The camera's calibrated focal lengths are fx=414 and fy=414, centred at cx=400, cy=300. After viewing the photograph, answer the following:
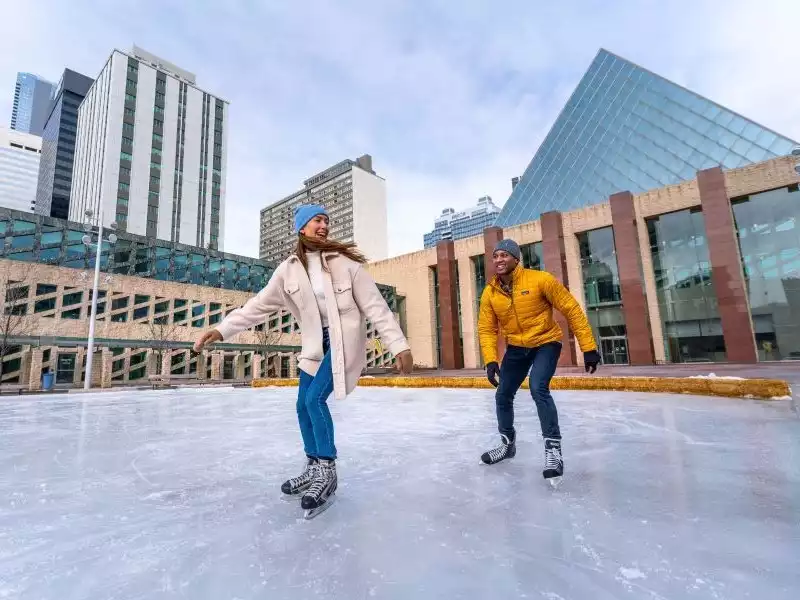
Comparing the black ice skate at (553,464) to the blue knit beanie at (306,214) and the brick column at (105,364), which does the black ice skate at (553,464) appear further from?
the brick column at (105,364)

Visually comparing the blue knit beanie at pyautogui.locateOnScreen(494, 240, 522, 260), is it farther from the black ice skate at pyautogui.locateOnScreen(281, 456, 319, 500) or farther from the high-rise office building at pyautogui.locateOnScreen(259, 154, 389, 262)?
the high-rise office building at pyautogui.locateOnScreen(259, 154, 389, 262)

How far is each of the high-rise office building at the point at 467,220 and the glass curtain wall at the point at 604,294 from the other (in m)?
132

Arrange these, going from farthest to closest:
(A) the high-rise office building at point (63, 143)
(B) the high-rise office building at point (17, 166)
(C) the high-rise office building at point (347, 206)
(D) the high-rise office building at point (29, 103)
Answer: (D) the high-rise office building at point (29, 103) → (B) the high-rise office building at point (17, 166) → (C) the high-rise office building at point (347, 206) → (A) the high-rise office building at point (63, 143)

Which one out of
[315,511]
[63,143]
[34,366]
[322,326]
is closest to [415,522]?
[315,511]

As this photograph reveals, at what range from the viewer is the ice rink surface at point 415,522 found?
141 centimetres

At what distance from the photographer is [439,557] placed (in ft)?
5.24

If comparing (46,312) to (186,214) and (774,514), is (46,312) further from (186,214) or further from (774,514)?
(186,214)

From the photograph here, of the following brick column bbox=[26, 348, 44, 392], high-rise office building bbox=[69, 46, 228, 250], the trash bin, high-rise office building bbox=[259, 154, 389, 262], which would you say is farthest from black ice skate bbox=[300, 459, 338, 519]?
high-rise office building bbox=[259, 154, 389, 262]

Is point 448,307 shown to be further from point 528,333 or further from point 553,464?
point 553,464

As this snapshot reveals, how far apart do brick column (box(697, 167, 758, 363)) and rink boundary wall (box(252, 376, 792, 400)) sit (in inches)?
635

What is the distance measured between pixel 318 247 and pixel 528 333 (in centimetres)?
164

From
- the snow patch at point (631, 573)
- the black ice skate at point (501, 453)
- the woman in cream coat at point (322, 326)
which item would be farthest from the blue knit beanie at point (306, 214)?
the snow patch at point (631, 573)

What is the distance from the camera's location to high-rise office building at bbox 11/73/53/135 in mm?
179125

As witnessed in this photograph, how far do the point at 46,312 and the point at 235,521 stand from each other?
25.3 m
